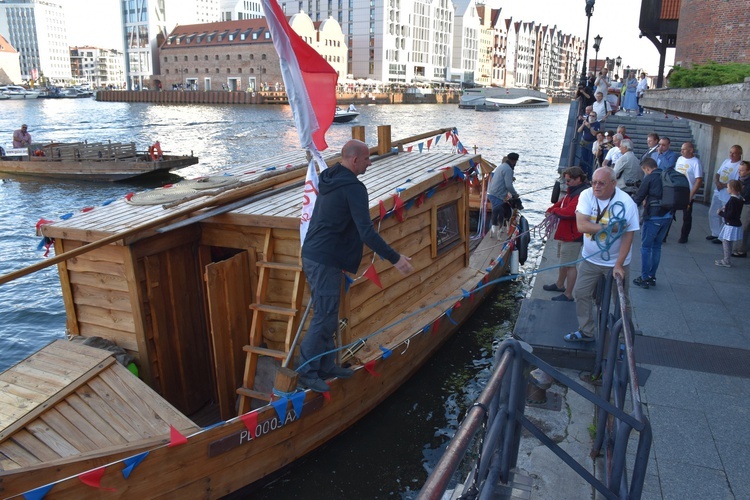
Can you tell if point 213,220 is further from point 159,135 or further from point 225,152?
point 159,135

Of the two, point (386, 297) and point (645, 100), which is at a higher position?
point (645, 100)

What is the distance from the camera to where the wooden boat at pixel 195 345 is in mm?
5223

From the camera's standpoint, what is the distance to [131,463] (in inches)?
194

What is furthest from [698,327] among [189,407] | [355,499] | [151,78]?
[151,78]

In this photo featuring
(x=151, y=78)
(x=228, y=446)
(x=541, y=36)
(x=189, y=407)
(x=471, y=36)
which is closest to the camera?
(x=228, y=446)

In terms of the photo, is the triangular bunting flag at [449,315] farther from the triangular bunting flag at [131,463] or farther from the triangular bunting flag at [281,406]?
the triangular bunting flag at [131,463]

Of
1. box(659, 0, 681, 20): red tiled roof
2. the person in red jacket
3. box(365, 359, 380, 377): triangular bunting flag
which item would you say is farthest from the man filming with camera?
box(659, 0, 681, 20): red tiled roof

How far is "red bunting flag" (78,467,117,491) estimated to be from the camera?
4609 mm

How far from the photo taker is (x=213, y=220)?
6723 mm

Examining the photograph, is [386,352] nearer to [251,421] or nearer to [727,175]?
[251,421]

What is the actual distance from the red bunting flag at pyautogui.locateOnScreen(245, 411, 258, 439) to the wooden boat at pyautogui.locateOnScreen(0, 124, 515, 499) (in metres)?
0.02

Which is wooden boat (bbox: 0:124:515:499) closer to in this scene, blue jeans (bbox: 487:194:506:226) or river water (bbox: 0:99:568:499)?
river water (bbox: 0:99:568:499)

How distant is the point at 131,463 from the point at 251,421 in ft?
4.05

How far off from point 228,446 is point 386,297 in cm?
294
